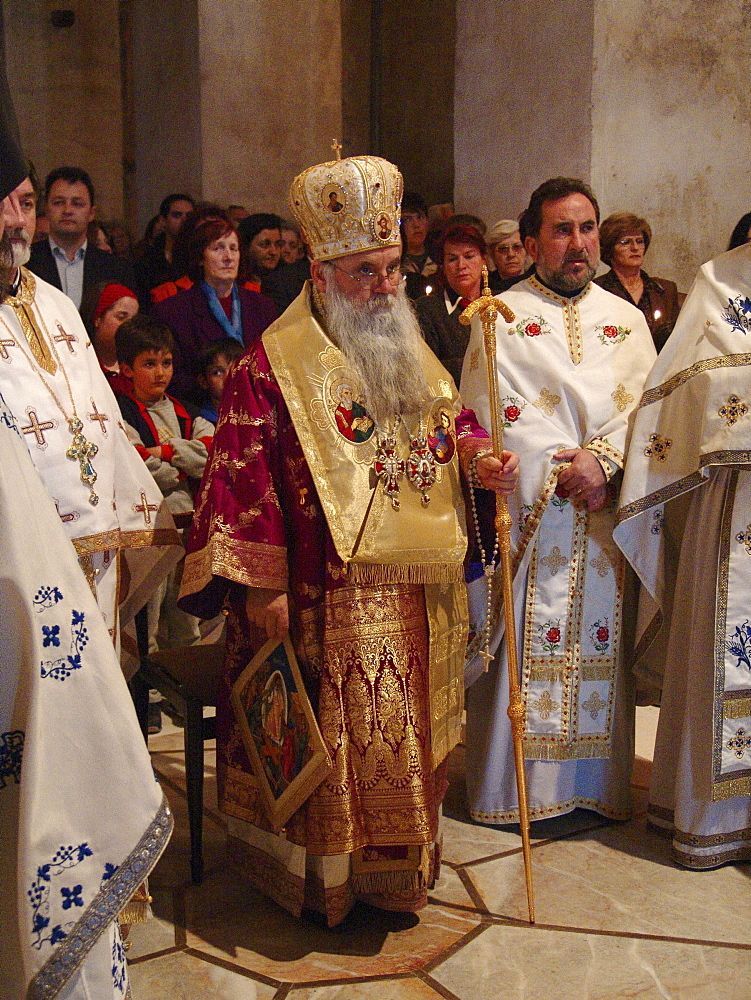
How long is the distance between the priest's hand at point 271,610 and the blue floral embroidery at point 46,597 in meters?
1.29

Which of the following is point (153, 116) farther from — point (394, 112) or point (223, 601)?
point (223, 601)

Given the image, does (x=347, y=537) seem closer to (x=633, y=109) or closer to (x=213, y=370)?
(x=213, y=370)

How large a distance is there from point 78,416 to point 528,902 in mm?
1831

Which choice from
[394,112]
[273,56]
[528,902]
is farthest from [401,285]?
[394,112]

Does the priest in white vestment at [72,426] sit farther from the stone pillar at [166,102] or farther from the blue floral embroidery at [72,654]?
the stone pillar at [166,102]

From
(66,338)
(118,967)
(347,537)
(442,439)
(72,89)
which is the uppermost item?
(72,89)

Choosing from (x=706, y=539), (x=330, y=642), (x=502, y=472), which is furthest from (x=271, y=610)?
(x=706, y=539)

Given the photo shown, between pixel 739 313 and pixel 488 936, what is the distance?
203cm

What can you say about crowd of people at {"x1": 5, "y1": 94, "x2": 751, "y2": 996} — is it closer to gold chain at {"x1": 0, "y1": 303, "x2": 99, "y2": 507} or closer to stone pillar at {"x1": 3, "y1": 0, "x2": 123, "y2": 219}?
gold chain at {"x1": 0, "y1": 303, "x2": 99, "y2": 507}

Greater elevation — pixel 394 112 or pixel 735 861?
pixel 394 112

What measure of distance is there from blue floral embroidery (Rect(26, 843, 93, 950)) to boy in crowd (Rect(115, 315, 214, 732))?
8.02 ft

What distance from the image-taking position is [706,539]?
3.41 meters

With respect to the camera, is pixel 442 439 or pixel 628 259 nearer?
pixel 442 439

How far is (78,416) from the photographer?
2.79 m
